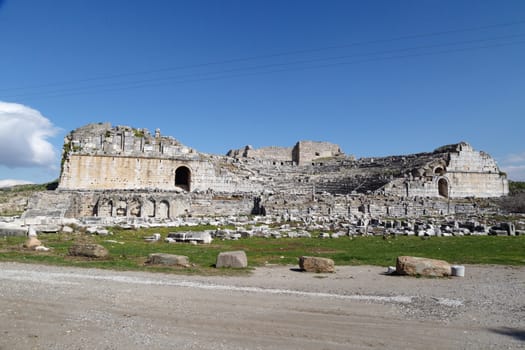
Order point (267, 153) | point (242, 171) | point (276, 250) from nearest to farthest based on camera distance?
1. point (276, 250)
2. point (242, 171)
3. point (267, 153)

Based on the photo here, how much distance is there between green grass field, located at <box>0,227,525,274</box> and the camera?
445 inches

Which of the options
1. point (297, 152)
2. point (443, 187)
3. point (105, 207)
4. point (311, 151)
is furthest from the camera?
point (297, 152)

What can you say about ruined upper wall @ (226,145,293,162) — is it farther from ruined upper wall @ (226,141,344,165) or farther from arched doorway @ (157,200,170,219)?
arched doorway @ (157,200,170,219)

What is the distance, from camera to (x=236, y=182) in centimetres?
3328

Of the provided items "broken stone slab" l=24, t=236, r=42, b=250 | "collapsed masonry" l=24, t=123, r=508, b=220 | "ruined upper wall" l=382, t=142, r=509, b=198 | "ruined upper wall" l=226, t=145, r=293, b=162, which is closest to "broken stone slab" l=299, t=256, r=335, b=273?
"broken stone slab" l=24, t=236, r=42, b=250

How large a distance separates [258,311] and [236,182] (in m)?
26.9

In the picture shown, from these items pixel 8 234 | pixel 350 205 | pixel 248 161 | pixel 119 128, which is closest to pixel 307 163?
pixel 248 161

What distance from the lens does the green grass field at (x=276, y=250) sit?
37.1 feet

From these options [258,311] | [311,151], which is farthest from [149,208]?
[311,151]

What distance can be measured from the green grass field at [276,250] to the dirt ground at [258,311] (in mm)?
1596

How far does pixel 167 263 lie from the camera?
34.6ft

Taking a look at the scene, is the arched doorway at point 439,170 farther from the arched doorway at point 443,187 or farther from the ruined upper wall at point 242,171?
the arched doorway at point 443,187

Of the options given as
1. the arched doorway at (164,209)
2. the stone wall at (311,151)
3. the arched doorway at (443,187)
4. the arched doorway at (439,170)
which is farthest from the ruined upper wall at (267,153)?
the arched doorway at (164,209)

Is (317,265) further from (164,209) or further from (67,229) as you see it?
(164,209)
